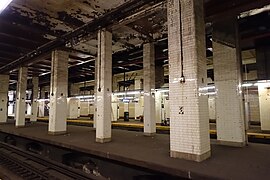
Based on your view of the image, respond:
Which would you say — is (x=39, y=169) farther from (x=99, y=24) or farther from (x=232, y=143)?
(x=232, y=143)

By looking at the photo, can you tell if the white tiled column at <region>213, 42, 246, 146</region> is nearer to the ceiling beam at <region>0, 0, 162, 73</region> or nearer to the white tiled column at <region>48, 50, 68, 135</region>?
the ceiling beam at <region>0, 0, 162, 73</region>

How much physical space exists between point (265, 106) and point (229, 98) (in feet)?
16.6

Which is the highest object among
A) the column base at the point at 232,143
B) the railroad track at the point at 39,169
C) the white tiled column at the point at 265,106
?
the white tiled column at the point at 265,106

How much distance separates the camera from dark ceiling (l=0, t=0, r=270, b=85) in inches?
210

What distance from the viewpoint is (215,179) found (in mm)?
2975

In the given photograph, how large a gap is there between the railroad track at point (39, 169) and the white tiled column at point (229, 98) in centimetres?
384

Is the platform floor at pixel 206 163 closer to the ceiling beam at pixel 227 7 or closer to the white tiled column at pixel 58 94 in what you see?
the ceiling beam at pixel 227 7

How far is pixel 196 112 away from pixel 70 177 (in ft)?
10.9

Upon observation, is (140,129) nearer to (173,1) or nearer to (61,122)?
(61,122)

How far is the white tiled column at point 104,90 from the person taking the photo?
20.8 ft

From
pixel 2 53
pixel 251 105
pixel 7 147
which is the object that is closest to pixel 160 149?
pixel 7 147

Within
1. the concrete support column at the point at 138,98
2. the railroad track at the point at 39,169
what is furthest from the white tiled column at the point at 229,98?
the concrete support column at the point at 138,98

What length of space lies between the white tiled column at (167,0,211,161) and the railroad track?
2150 millimetres

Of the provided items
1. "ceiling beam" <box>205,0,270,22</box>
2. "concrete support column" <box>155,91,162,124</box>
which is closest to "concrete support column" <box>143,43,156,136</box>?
"ceiling beam" <box>205,0,270,22</box>
